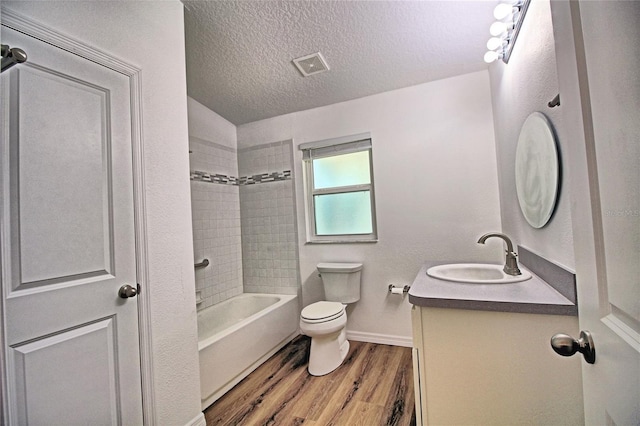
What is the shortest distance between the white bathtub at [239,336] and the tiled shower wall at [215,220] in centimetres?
16

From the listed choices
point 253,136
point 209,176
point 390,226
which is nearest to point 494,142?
point 390,226

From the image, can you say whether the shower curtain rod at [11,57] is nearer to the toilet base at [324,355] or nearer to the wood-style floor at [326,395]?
the wood-style floor at [326,395]

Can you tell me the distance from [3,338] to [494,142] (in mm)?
2837

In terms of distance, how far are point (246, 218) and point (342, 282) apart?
1.30 metres

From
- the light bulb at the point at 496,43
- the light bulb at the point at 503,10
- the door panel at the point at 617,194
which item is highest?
the light bulb at the point at 503,10

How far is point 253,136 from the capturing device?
2984 mm

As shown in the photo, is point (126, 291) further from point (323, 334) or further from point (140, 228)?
point (323, 334)

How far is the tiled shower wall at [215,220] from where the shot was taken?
2.50 m

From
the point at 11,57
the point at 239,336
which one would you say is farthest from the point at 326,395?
the point at 11,57

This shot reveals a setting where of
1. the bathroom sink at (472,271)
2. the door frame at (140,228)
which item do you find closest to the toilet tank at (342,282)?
the bathroom sink at (472,271)

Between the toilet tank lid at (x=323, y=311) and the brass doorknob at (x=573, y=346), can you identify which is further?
the toilet tank lid at (x=323, y=311)

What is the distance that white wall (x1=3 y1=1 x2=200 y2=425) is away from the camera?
4.09 feet

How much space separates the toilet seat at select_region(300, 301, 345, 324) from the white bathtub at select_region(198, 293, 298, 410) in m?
0.41

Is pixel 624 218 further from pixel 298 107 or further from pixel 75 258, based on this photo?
pixel 298 107
